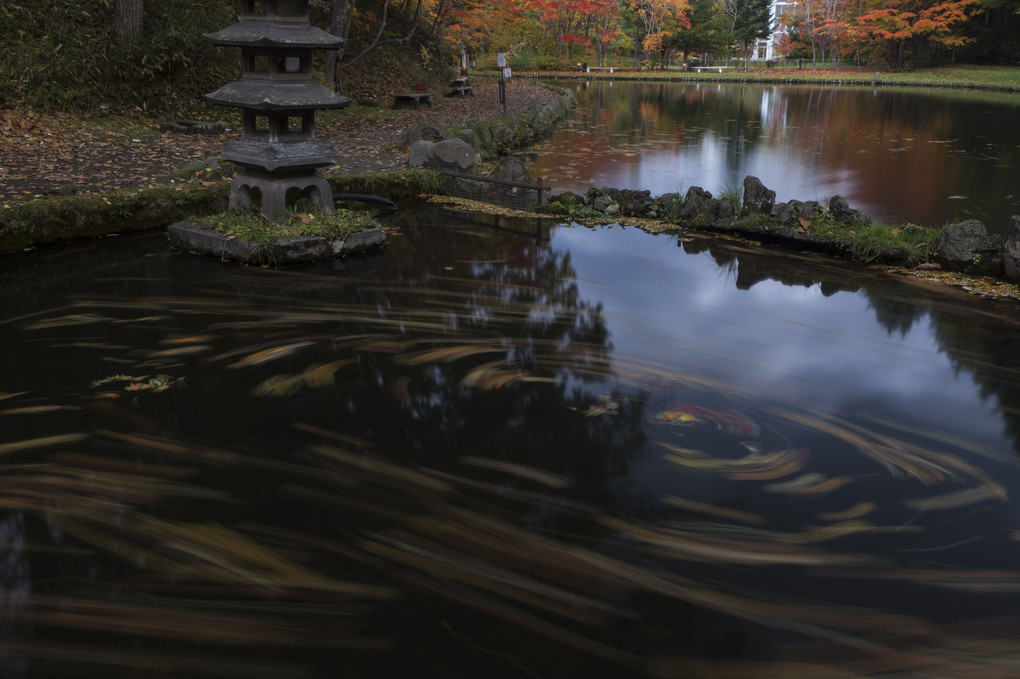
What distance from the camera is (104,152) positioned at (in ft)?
35.8

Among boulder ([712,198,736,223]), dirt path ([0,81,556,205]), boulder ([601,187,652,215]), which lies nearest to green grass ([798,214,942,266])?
boulder ([712,198,736,223])

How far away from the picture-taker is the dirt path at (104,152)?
30.0 ft

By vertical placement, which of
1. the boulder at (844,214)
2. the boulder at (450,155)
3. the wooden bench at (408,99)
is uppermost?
the wooden bench at (408,99)

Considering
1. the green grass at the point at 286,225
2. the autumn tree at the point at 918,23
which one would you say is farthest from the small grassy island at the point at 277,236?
the autumn tree at the point at 918,23

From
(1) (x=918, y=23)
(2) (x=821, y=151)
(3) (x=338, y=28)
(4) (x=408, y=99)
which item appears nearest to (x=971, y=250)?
(2) (x=821, y=151)

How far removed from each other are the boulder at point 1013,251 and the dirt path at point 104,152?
318 inches

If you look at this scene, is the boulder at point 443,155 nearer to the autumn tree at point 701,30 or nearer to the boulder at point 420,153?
the boulder at point 420,153

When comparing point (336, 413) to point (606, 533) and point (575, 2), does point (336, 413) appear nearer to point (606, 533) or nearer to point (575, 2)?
point (606, 533)

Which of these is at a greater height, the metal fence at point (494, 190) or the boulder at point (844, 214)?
the metal fence at point (494, 190)

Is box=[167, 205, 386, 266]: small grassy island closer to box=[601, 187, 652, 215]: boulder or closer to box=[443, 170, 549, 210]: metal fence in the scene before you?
box=[443, 170, 549, 210]: metal fence

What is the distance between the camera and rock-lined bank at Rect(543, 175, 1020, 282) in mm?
7406

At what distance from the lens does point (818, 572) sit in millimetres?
3182

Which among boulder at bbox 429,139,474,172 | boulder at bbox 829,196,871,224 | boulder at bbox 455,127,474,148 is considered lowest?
boulder at bbox 829,196,871,224

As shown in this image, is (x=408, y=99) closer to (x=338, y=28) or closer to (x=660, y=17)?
(x=338, y=28)
